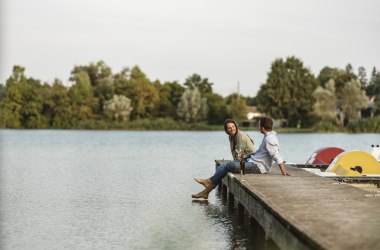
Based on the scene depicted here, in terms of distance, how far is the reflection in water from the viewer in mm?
10906

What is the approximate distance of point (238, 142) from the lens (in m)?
14.6

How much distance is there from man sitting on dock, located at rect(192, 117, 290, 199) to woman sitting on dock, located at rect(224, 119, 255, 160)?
0.66 ft

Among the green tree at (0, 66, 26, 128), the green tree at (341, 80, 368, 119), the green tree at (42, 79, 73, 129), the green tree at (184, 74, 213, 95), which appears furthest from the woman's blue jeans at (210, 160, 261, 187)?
the green tree at (184, 74, 213, 95)

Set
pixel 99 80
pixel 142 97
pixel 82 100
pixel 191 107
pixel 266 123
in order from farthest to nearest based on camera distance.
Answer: pixel 99 80, pixel 142 97, pixel 82 100, pixel 191 107, pixel 266 123

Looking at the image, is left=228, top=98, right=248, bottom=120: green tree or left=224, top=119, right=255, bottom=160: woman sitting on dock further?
left=228, top=98, right=248, bottom=120: green tree

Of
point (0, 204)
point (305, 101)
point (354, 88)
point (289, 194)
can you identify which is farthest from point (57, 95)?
point (289, 194)

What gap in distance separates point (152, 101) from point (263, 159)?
295ft

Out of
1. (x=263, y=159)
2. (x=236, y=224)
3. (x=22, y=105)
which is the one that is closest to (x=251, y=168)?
(x=263, y=159)

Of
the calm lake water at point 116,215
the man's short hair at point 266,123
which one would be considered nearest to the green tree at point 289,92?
the calm lake water at point 116,215

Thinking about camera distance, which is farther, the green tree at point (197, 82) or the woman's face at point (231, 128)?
the green tree at point (197, 82)

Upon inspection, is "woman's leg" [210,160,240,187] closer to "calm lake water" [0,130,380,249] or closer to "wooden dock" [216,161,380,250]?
"calm lake water" [0,130,380,249]

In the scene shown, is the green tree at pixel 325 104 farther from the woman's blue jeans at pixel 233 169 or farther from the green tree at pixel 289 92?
the woman's blue jeans at pixel 233 169

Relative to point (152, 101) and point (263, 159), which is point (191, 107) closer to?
point (152, 101)

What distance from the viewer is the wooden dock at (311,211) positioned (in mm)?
Result: 7043
